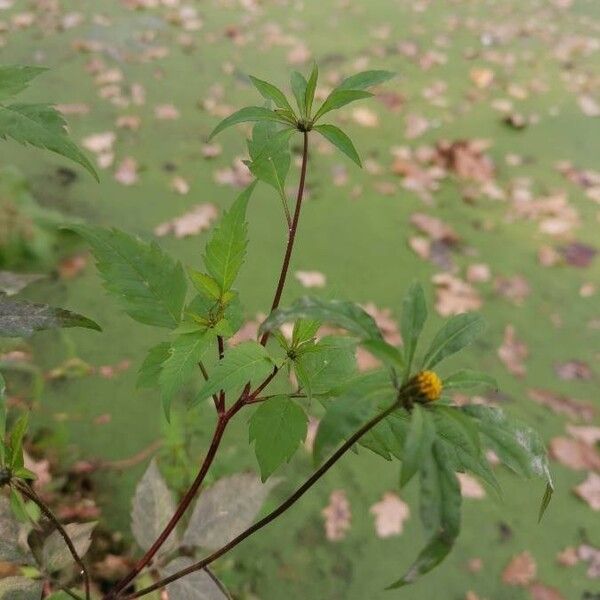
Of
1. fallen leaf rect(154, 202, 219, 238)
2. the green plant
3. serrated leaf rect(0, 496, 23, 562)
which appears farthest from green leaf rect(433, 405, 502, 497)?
fallen leaf rect(154, 202, 219, 238)

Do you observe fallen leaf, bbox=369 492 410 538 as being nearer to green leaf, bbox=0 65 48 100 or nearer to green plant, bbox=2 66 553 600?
green plant, bbox=2 66 553 600

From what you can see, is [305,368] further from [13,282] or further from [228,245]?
[13,282]

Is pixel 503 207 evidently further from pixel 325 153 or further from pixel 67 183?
pixel 67 183

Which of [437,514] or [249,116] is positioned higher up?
[249,116]

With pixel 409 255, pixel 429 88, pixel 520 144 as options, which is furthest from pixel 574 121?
pixel 409 255

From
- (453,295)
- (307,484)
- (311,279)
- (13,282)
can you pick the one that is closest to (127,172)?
(311,279)

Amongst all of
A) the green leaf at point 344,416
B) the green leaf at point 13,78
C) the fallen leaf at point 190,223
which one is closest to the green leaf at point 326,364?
the green leaf at point 344,416

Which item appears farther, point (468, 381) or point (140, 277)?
point (140, 277)
